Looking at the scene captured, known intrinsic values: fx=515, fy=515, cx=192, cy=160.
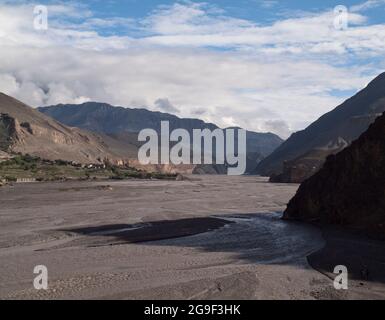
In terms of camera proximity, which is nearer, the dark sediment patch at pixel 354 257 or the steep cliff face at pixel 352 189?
the dark sediment patch at pixel 354 257

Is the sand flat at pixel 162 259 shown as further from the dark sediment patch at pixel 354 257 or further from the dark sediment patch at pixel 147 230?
the dark sediment patch at pixel 354 257

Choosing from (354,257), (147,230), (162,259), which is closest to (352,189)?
(354,257)

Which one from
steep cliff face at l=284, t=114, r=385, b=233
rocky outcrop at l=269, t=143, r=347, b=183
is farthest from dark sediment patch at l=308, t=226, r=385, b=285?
rocky outcrop at l=269, t=143, r=347, b=183

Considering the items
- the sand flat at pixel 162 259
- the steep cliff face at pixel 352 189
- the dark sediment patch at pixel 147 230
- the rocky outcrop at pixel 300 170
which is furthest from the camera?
the rocky outcrop at pixel 300 170

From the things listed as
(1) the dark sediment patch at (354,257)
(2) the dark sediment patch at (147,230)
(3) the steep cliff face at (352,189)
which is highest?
(3) the steep cliff face at (352,189)

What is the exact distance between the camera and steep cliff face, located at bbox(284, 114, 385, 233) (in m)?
37.8

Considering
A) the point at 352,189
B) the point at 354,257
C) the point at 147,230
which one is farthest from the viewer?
the point at 352,189

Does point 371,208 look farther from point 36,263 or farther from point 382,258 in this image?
point 36,263

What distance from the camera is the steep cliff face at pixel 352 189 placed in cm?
3778

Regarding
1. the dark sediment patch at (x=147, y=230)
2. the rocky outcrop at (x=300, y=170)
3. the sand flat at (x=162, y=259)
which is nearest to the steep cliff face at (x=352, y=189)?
the sand flat at (x=162, y=259)

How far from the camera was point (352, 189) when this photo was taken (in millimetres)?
40938

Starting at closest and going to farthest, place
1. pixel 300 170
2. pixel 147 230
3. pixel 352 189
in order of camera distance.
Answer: pixel 147 230
pixel 352 189
pixel 300 170

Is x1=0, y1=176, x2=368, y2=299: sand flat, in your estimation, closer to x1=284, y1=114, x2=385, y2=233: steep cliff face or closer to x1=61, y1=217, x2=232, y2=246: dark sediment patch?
x1=61, y1=217, x2=232, y2=246: dark sediment patch

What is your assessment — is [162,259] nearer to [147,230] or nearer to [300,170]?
[147,230]
